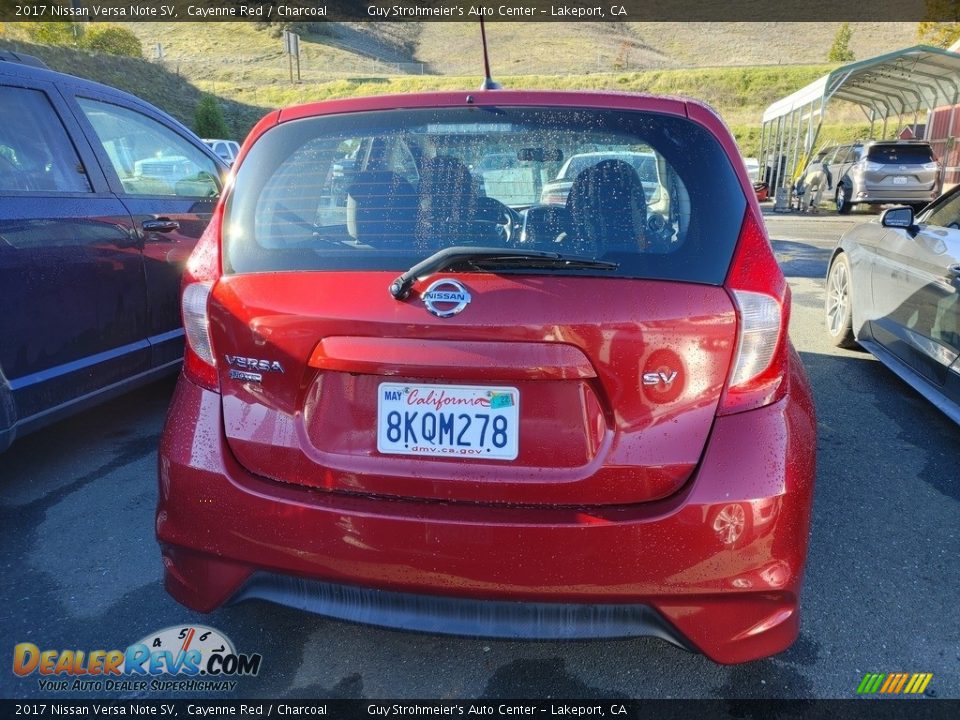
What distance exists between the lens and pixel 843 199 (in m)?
17.0

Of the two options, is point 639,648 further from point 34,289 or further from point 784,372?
point 34,289

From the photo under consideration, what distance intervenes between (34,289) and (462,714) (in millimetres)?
2606

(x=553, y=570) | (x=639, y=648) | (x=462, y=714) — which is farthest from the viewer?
(x=639, y=648)

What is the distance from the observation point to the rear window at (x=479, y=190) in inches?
70.7

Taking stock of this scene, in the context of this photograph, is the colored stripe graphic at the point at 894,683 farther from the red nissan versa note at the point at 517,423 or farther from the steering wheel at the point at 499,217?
the steering wheel at the point at 499,217

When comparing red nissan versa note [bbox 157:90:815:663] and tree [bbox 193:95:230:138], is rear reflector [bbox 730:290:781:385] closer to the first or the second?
red nissan versa note [bbox 157:90:815:663]

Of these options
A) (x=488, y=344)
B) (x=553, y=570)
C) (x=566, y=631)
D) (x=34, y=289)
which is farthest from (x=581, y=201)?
(x=34, y=289)

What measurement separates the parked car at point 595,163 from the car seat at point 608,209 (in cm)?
1

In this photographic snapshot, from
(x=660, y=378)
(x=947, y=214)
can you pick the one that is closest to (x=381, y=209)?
(x=660, y=378)

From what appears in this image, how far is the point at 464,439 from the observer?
66.3 inches

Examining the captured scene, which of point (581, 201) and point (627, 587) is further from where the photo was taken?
point (581, 201)

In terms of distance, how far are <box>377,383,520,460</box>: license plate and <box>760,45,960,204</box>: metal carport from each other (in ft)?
51.0

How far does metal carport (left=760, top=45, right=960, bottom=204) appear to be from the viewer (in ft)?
47.9

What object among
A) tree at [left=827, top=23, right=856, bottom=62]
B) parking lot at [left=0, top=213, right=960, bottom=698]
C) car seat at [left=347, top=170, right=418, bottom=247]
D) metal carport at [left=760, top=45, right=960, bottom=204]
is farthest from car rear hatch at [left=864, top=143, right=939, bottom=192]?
tree at [left=827, top=23, right=856, bottom=62]
